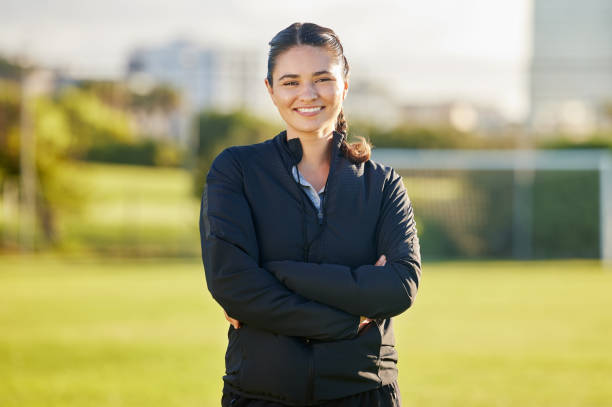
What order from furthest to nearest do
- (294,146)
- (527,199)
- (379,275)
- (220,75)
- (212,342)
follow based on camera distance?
1. (220,75)
2. (527,199)
3. (212,342)
4. (294,146)
5. (379,275)

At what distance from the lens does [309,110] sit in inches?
94.0

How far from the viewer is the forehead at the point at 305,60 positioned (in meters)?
2.36

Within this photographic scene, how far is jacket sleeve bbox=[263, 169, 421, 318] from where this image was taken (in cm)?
227

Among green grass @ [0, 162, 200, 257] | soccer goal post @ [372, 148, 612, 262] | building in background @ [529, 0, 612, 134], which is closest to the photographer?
green grass @ [0, 162, 200, 257]

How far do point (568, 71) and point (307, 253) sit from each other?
933 inches

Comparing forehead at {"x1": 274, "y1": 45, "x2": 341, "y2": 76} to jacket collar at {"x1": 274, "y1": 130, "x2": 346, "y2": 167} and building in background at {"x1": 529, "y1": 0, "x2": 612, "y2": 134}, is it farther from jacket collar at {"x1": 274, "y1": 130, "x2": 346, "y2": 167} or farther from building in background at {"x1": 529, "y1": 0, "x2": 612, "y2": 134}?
building in background at {"x1": 529, "y1": 0, "x2": 612, "y2": 134}

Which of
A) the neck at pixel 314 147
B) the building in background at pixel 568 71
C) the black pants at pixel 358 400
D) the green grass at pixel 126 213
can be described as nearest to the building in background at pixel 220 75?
the green grass at pixel 126 213

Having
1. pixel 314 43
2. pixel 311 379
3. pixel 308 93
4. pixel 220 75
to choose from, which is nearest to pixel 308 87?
pixel 308 93

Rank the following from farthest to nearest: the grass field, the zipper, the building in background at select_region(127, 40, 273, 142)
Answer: the building in background at select_region(127, 40, 273, 142) → the grass field → the zipper

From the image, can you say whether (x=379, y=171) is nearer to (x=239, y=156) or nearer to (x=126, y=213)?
(x=239, y=156)

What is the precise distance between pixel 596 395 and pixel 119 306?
21.0 feet

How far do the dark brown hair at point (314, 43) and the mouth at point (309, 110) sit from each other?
0.43ft

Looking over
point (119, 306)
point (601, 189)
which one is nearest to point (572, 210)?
point (601, 189)

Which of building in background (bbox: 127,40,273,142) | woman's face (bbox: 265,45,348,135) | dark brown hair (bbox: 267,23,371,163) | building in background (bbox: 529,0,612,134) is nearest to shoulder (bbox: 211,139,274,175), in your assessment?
woman's face (bbox: 265,45,348,135)
